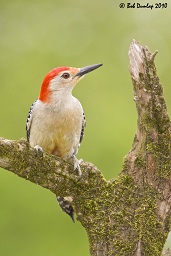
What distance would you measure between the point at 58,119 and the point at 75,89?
5399 millimetres

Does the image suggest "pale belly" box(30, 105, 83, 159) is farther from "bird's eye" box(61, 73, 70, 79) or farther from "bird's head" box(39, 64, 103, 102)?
"bird's eye" box(61, 73, 70, 79)

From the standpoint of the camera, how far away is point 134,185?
7.59 meters

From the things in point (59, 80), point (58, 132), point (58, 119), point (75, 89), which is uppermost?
point (75, 89)

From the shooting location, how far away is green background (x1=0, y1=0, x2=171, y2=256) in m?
12.7

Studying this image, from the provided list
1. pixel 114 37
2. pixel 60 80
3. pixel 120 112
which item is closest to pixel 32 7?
pixel 114 37

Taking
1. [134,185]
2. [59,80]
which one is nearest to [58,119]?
[59,80]

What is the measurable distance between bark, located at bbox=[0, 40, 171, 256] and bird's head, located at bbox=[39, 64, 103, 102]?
1460mm

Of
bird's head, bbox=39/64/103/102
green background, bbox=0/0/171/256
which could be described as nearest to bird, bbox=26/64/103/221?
bird's head, bbox=39/64/103/102

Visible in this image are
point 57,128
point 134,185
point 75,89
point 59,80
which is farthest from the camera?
point 75,89

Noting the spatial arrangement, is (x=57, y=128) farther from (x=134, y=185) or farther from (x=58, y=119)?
(x=134, y=185)

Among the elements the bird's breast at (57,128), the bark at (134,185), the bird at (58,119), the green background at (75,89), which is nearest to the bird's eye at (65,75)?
the bird at (58,119)

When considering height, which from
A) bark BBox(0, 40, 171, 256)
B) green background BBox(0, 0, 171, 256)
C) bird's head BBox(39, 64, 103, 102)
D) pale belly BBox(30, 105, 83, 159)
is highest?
green background BBox(0, 0, 171, 256)

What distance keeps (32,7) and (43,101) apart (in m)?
11.4

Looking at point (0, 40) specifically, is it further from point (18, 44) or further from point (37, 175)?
point (37, 175)
